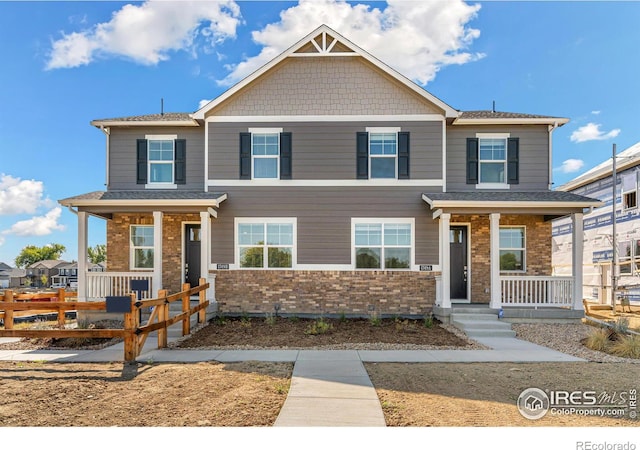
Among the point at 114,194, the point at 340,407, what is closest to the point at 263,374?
the point at 340,407

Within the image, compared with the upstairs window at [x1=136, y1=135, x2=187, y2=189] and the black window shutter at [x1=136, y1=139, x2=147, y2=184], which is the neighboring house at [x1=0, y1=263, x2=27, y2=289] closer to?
the black window shutter at [x1=136, y1=139, x2=147, y2=184]

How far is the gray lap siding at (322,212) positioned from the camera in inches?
471

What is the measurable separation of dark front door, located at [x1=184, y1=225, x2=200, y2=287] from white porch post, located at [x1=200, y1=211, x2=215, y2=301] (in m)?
1.15

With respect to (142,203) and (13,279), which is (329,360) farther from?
(13,279)

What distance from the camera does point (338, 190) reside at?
12078 mm

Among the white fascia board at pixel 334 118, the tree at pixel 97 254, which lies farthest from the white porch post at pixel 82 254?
the tree at pixel 97 254

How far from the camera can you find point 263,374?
6137 mm

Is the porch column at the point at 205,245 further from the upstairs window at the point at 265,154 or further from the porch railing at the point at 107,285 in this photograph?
the upstairs window at the point at 265,154

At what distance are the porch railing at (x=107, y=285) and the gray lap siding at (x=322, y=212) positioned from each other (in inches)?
91.4

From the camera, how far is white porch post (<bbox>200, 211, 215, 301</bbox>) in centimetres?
1145

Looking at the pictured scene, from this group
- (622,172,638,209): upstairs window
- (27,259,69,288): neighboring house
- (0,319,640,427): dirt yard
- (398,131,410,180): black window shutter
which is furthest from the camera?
(27,259,69,288): neighboring house

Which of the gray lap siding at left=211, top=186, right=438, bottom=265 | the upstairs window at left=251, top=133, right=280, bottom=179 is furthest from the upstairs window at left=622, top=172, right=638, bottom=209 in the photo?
the upstairs window at left=251, top=133, right=280, bottom=179
